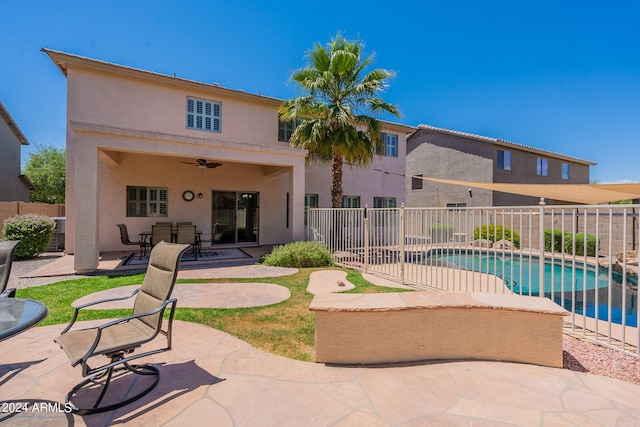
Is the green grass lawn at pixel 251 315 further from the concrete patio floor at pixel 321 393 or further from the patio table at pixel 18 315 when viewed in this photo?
the patio table at pixel 18 315

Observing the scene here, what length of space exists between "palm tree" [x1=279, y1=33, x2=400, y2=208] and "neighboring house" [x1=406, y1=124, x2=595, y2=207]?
12.2 metres

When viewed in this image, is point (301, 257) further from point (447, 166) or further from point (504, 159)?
point (504, 159)

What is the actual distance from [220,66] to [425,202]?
17772 mm

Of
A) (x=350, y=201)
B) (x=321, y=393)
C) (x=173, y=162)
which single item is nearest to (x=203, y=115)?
(x=173, y=162)

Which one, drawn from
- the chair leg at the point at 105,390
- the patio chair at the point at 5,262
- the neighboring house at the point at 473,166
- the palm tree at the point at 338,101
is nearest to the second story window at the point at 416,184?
the neighboring house at the point at 473,166

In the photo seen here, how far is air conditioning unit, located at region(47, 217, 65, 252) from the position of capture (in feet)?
39.9

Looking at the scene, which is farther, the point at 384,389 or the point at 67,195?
the point at 67,195

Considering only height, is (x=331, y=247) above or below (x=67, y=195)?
below

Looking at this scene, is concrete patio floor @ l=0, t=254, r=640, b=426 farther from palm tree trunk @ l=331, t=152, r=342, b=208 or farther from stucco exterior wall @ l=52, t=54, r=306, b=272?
palm tree trunk @ l=331, t=152, r=342, b=208

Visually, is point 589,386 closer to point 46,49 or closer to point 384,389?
point 384,389

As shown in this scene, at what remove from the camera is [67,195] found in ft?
35.4

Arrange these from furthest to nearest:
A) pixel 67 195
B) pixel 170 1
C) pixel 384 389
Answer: pixel 67 195
pixel 170 1
pixel 384 389

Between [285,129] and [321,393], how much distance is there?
13541 millimetres

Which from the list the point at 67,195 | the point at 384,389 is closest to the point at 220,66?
the point at 67,195
